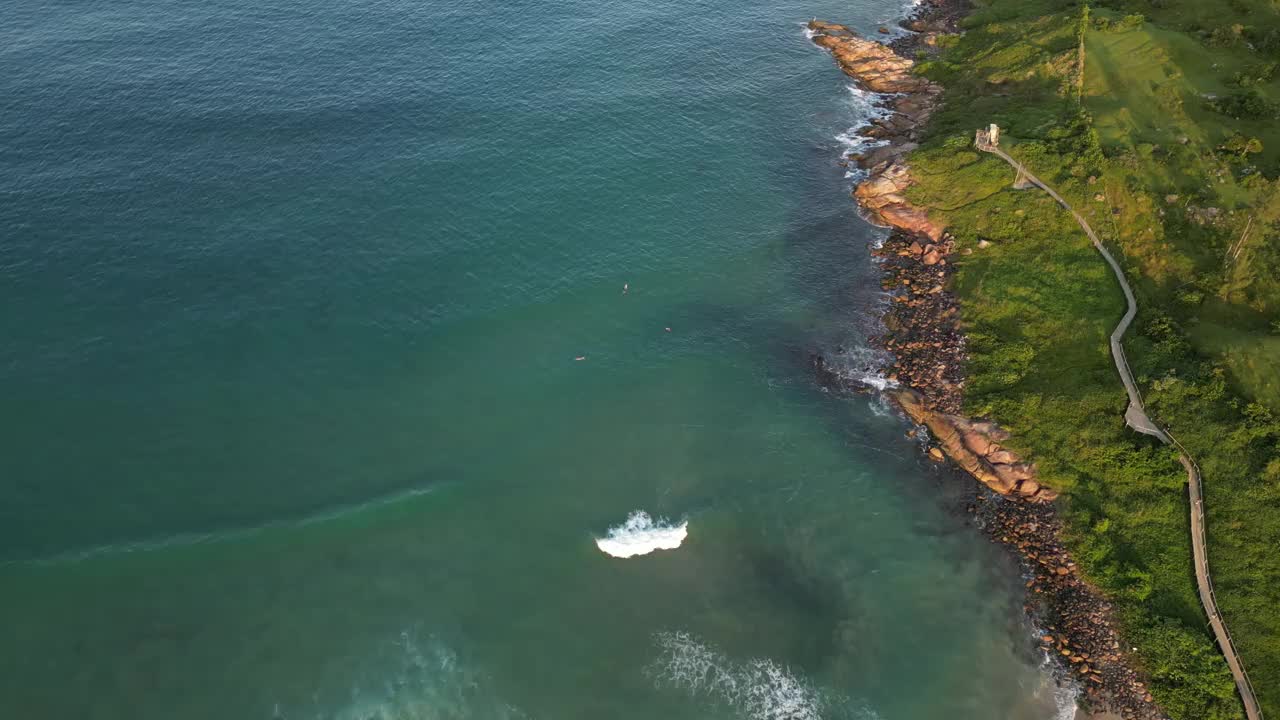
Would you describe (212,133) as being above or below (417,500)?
above

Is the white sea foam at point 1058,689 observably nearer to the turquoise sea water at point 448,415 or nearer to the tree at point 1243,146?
the turquoise sea water at point 448,415

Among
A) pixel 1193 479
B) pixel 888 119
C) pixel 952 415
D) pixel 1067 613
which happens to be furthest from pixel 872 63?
pixel 1067 613

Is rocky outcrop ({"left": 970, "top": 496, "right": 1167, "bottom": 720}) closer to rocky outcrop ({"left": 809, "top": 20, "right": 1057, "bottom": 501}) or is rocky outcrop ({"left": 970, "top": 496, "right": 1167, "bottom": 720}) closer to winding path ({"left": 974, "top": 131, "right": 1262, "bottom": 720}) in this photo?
rocky outcrop ({"left": 809, "top": 20, "right": 1057, "bottom": 501})

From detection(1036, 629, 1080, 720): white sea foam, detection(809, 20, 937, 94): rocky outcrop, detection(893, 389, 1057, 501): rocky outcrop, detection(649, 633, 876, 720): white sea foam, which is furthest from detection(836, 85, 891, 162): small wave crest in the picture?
detection(649, 633, 876, 720): white sea foam

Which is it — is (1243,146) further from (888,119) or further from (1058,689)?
(1058,689)

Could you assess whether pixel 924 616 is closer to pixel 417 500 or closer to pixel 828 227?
pixel 417 500

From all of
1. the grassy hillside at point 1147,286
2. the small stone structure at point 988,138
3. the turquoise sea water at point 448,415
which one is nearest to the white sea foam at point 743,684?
the turquoise sea water at point 448,415

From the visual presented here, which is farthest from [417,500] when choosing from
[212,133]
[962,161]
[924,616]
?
[962,161]
